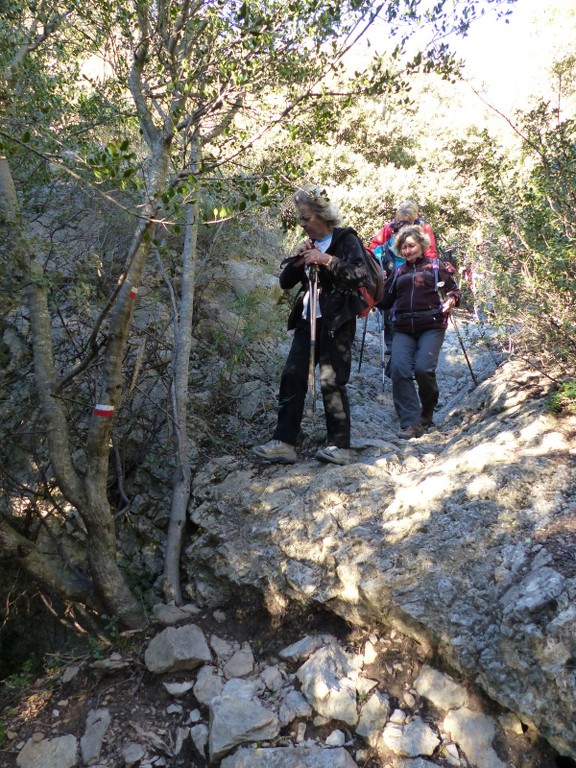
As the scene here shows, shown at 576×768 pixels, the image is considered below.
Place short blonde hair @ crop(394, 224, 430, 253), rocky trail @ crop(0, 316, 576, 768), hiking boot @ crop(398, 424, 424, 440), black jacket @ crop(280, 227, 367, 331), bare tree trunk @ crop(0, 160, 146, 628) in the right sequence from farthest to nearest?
1. short blonde hair @ crop(394, 224, 430, 253)
2. hiking boot @ crop(398, 424, 424, 440)
3. black jacket @ crop(280, 227, 367, 331)
4. bare tree trunk @ crop(0, 160, 146, 628)
5. rocky trail @ crop(0, 316, 576, 768)

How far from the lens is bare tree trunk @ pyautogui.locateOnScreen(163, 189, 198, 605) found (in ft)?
12.4

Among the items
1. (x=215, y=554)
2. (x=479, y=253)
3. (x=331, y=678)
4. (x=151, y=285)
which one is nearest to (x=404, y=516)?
(x=331, y=678)

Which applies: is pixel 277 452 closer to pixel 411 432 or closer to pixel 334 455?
pixel 334 455

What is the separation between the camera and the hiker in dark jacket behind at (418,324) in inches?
202

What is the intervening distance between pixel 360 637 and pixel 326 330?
231 cm

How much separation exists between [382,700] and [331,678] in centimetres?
29

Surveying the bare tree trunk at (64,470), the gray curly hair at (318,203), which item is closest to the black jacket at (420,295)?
the gray curly hair at (318,203)

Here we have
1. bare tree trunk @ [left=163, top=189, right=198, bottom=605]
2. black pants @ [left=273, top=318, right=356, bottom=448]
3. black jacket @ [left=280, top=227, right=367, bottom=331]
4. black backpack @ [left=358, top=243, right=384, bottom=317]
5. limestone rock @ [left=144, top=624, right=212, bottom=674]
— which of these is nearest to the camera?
limestone rock @ [left=144, top=624, right=212, bottom=674]

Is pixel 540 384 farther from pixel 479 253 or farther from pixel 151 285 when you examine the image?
pixel 151 285

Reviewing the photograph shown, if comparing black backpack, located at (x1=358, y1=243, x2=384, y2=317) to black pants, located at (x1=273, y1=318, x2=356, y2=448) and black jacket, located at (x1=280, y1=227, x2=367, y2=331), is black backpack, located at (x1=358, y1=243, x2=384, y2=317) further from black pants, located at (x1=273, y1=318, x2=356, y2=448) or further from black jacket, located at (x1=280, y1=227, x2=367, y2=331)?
black pants, located at (x1=273, y1=318, x2=356, y2=448)

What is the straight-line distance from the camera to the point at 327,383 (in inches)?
164

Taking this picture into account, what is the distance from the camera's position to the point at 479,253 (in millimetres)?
5449

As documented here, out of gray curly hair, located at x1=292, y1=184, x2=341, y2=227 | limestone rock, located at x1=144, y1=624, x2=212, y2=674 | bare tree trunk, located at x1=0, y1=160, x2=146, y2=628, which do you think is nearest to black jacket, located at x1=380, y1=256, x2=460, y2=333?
gray curly hair, located at x1=292, y1=184, x2=341, y2=227

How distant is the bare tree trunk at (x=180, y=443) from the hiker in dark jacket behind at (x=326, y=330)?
639 millimetres
